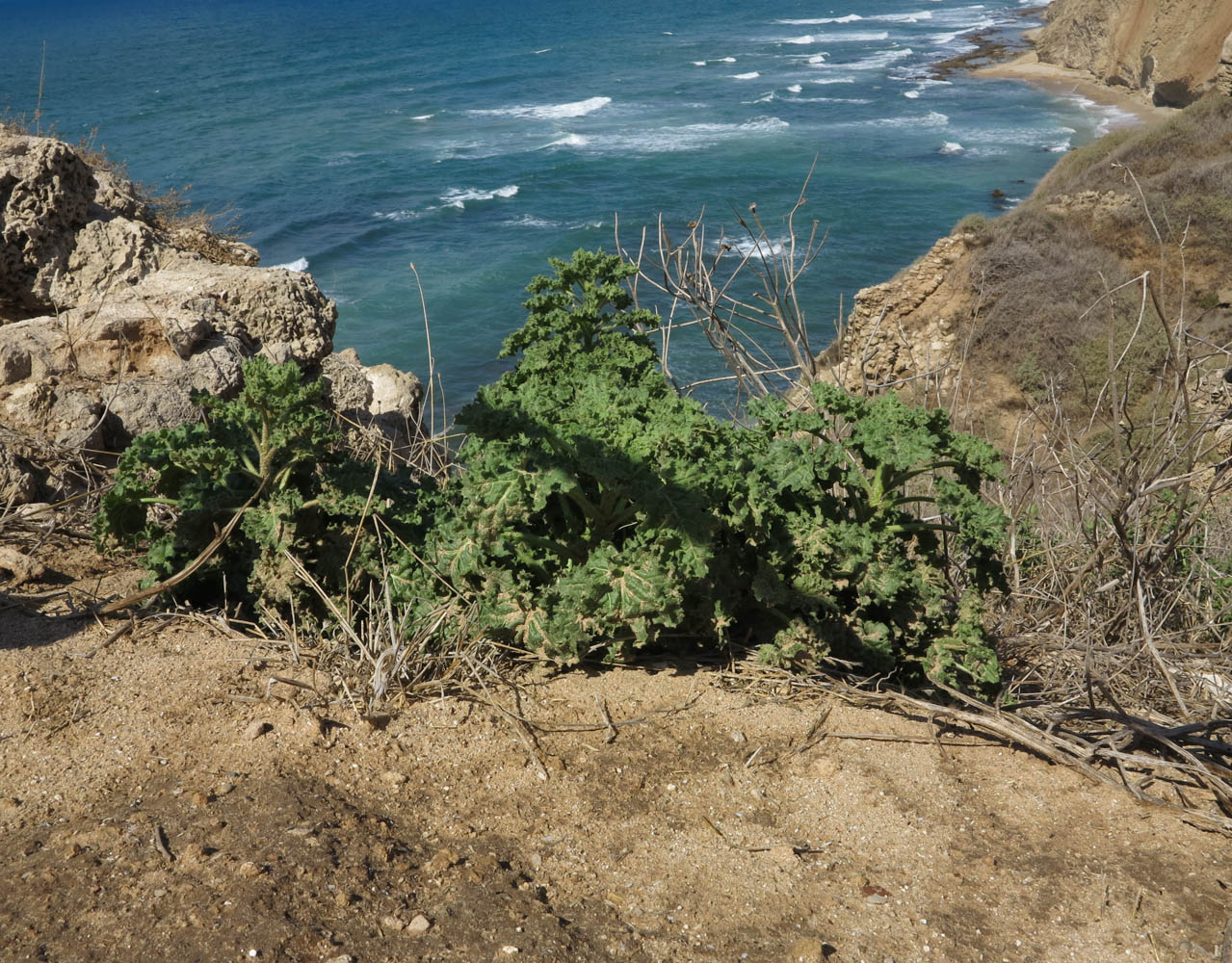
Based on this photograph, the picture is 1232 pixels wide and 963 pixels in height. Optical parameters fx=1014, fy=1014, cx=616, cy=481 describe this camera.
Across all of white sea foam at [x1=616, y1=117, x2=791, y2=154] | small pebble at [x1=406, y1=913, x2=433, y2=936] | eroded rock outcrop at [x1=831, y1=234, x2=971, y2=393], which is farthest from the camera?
white sea foam at [x1=616, y1=117, x2=791, y2=154]

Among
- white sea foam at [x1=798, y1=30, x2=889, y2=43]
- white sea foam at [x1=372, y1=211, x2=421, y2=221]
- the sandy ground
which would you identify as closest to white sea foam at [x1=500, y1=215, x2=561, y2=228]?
white sea foam at [x1=372, y1=211, x2=421, y2=221]

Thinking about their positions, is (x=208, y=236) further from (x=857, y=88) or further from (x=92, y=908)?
(x=857, y=88)

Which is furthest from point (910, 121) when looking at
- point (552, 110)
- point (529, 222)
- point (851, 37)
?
point (851, 37)

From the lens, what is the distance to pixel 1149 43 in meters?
41.6

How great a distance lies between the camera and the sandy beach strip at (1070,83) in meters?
42.3

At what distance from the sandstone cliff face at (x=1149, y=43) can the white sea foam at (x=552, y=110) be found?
23.4m

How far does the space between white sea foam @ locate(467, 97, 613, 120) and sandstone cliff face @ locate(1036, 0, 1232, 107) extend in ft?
76.8

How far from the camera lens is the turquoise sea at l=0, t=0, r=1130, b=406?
28.9 meters

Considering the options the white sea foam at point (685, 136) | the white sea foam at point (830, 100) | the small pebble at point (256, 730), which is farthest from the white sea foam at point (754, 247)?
the white sea foam at point (830, 100)

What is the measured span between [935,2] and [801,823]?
96.3 metres

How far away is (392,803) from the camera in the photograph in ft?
9.75

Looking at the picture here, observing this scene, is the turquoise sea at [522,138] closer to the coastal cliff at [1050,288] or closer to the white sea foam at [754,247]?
the white sea foam at [754,247]

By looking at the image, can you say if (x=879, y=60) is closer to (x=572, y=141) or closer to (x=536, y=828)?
(x=572, y=141)

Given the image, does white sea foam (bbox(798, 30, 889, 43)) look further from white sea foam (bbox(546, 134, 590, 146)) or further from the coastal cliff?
the coastal cliff
